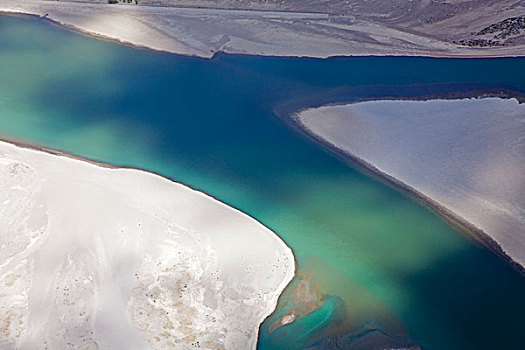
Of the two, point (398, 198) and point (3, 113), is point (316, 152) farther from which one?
point (3, 113)

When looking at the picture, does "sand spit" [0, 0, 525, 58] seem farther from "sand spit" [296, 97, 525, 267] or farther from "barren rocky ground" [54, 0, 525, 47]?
"sand spit" [296, 97, 525, 267]

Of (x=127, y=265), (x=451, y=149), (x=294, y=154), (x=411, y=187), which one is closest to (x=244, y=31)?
(x=294, y=154)

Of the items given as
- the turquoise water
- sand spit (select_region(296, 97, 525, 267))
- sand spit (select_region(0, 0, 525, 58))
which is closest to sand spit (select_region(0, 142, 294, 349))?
the turquoise water

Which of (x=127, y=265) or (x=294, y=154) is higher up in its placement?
(x=294, y=154)

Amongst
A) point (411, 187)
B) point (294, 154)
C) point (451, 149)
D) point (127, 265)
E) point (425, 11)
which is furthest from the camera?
point (425, 11)

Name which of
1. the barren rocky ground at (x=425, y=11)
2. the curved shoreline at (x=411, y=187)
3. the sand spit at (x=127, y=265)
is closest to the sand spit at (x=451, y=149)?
the curved shoreline at (x=411, y=187)

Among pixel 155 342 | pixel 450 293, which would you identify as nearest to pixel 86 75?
pixel 155 342

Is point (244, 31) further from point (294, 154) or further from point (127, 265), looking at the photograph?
point (127, 265)

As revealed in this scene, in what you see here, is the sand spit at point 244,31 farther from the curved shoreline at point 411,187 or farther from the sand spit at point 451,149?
the sand spit at point 451,149
